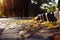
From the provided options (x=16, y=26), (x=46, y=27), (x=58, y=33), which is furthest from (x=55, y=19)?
(x=16, y=26)

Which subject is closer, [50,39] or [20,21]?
[50,39]

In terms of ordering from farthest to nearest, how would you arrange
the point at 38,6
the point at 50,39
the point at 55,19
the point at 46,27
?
the point at 38,6 → the point at 55,19 → the point at 46,27 → the point at 50,39

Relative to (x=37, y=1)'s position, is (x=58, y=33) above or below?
below

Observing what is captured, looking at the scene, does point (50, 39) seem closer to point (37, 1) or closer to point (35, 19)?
point (35, 19)

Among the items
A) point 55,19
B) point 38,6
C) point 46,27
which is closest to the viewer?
point 46,27

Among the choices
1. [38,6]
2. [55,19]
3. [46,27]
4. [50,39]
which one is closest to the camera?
[50,39]

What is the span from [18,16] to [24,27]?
279 millimetres

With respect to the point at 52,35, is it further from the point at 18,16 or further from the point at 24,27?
the point at 18,16

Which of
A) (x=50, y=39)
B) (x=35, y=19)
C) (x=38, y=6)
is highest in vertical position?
(x=38, y=6)

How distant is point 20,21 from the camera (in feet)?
4.72

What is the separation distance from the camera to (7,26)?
133 cm

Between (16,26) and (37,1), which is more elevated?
(37,1)

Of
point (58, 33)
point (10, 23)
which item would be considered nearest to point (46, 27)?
point (58, 33)

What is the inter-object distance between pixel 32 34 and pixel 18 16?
450 mm
